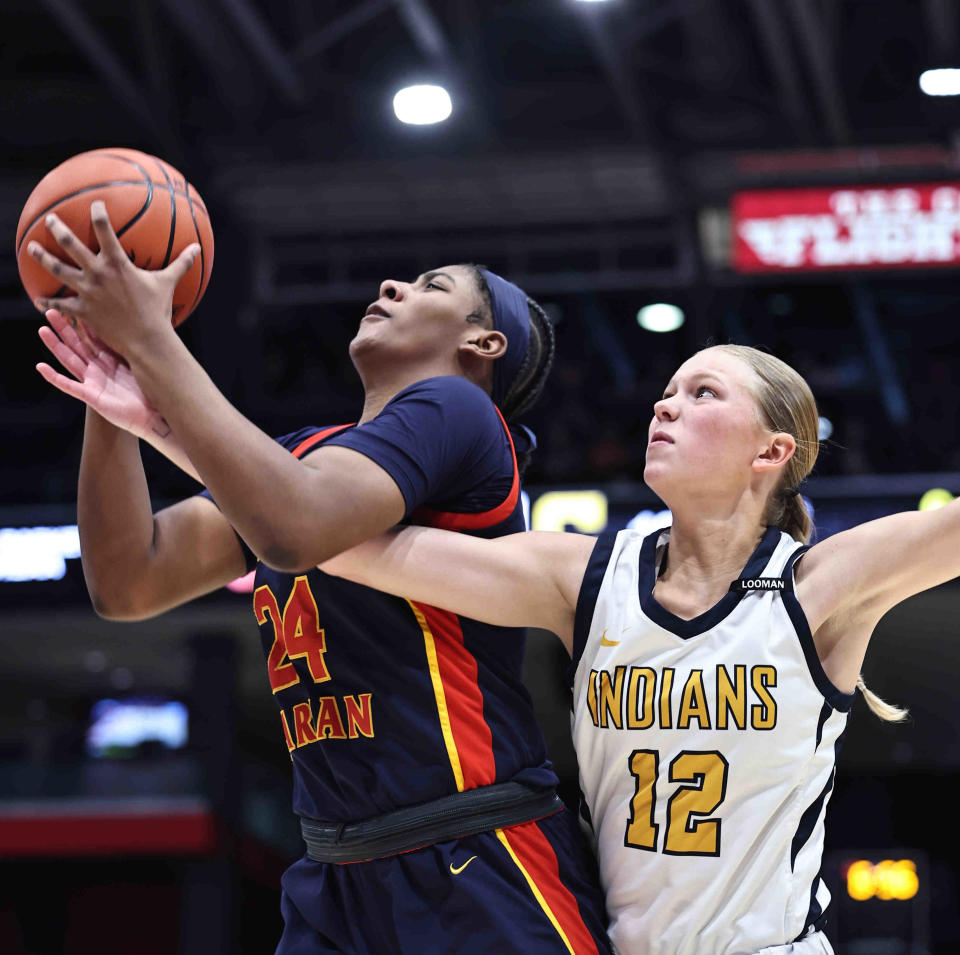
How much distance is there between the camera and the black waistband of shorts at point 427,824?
233 centimetres

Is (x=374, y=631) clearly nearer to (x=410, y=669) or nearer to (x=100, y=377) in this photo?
A: (x=410, y=669)

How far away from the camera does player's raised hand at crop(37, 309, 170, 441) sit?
231 cm

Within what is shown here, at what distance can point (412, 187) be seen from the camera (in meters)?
13.9

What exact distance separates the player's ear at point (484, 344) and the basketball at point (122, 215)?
21.4 inches

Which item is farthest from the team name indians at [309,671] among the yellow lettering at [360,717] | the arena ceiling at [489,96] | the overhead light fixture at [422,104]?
the arena ceiling at [489,96]

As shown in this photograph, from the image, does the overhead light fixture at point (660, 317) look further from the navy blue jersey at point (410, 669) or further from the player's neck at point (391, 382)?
the navy blue jersey at point (410, 669)

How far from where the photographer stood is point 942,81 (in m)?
11.1

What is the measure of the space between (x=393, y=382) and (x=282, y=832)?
13.1 m

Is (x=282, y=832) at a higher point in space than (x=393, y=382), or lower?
higher

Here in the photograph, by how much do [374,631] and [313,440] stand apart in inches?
18.3

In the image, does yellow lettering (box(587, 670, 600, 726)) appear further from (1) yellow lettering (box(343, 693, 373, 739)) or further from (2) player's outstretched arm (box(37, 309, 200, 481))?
(2) player's outstretched arm (box(37, 309, 200, 481))

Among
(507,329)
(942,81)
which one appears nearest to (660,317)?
(942,81)

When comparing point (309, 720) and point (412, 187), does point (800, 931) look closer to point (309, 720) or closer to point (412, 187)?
point (309, 720)

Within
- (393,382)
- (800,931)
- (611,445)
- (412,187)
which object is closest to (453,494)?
(393,382)
